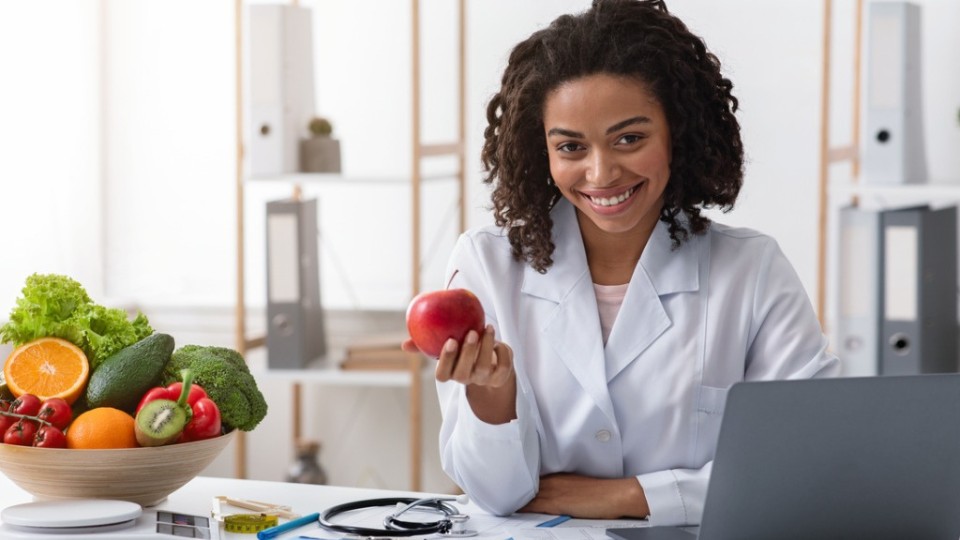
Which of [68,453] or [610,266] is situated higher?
[610,266]

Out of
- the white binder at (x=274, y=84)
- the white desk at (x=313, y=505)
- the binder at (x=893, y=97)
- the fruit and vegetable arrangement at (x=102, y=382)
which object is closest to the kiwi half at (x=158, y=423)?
the fruit and vegetable arrangement at (x=102, y=382)

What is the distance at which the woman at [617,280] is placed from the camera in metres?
1.65

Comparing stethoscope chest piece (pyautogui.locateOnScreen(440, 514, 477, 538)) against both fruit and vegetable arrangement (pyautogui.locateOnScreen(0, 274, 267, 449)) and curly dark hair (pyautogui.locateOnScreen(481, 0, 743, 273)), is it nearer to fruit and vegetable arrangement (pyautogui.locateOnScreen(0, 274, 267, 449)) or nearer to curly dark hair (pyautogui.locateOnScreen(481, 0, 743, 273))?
fruit and vegetable arrangement (pyautogui.locateOnScreen(0, 274, 267, 449))

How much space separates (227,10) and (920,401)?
2.66 m

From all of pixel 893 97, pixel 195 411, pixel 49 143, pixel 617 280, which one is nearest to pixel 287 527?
pixel 195 411

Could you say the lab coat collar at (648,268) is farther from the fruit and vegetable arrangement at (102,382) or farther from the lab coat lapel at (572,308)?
the fruit and vegetable arrangement at (102,382)

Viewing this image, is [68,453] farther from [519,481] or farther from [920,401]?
[920,401]

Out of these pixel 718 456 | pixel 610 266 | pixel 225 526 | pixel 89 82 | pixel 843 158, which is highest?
pixel 89 82

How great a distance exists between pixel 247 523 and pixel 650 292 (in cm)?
64

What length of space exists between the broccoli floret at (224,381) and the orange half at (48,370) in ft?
0.35

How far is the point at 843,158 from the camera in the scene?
2.89 metres

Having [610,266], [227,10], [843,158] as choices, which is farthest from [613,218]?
[227,10]

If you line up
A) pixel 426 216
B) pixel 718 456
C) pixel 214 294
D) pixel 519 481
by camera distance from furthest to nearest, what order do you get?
pixel 214 294
pixel 426 216
pixel 519 481
pixel 718 456

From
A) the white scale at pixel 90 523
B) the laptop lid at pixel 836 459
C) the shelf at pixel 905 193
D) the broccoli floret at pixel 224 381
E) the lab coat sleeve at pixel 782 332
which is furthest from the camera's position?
the shelf at pixel 905 193
